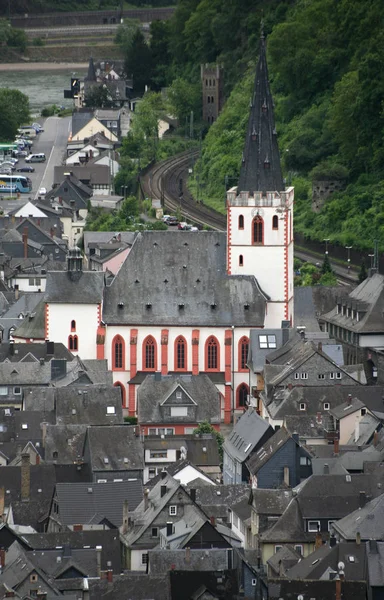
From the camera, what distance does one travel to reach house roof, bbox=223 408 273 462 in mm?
112562

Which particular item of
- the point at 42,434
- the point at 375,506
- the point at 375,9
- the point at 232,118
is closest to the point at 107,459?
the point at 42,434

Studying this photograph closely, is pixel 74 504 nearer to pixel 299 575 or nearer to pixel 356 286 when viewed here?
pixel 299 575

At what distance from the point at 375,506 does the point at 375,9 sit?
86087 mm

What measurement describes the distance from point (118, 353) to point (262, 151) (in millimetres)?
11967

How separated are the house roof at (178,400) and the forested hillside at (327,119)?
3391 cm

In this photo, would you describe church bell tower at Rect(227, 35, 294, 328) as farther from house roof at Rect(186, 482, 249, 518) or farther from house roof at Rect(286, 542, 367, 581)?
house roof at Rect(286, 542, 367, 581)

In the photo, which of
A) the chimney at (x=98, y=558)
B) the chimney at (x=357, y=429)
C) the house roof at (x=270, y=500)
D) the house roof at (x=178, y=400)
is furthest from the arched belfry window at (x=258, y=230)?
the chimney at (x=98, y=558)

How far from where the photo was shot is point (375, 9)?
178 m

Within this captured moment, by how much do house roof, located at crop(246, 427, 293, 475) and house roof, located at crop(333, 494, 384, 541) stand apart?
11.2 metres

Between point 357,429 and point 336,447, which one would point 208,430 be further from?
point 336,447

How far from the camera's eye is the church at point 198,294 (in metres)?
132

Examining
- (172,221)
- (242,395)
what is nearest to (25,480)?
(242,395)

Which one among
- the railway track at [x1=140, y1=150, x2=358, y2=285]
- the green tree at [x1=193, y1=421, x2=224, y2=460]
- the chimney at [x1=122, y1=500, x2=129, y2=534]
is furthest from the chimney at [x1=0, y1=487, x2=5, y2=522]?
the railway track at [x1=140, y1=150, x2=358, y2=285]

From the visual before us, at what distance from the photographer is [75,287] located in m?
133
